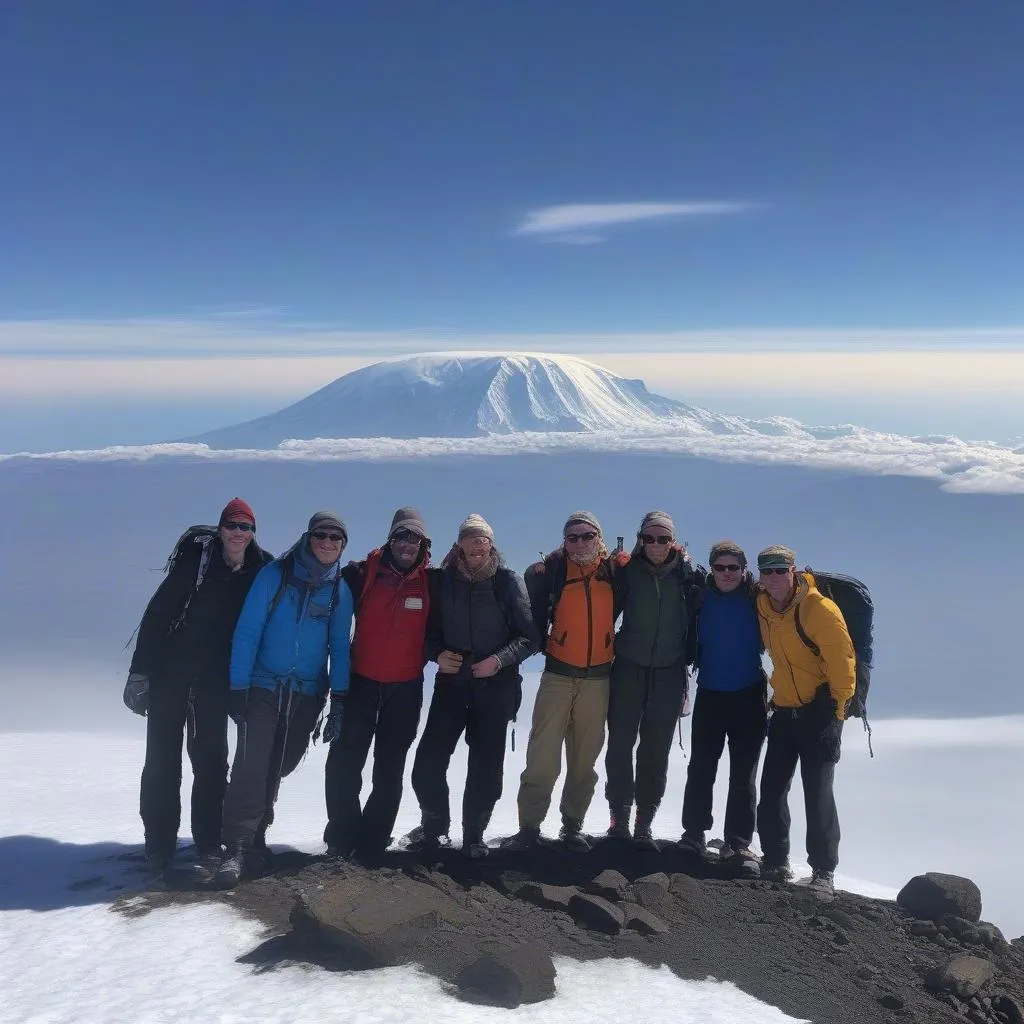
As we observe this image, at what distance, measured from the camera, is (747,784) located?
21.7 feet

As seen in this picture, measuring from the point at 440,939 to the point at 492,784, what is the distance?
5.01ft

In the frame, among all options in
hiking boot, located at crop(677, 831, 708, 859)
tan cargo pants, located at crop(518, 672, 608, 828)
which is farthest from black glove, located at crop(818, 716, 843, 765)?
tan cargo pants, located at crop(518, 672, 608, 828)

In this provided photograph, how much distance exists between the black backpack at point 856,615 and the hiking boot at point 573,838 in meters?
2.22

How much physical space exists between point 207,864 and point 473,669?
7.42 ft

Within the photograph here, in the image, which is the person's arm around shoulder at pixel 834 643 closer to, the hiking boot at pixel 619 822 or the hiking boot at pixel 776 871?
the hiking boot at pixel 776 871

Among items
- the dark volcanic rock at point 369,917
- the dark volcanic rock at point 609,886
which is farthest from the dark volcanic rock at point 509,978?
the dark volcanic rock at point 609,886

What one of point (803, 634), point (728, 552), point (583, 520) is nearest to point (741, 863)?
point (803, 634)

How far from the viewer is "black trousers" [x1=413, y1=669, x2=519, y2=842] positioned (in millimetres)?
6281

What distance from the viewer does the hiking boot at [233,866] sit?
Answer: 5.77 meters

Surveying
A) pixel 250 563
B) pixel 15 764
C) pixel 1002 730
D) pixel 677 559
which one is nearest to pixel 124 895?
pixel 250 563

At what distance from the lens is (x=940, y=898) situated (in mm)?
6152

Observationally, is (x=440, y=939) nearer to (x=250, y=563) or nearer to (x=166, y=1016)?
(x=166, y=1016)

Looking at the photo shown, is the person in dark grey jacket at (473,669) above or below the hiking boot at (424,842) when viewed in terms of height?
above

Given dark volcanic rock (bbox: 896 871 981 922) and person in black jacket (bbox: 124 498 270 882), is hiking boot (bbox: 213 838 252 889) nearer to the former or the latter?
person in black jacket (bbox: 124 498 270 882)
